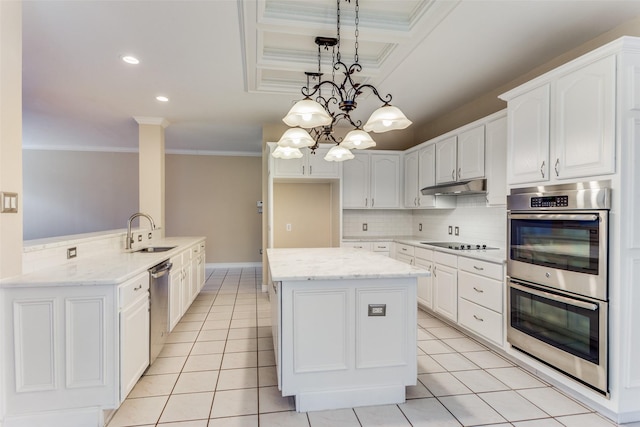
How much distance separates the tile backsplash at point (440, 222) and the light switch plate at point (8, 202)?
3746 millimetres

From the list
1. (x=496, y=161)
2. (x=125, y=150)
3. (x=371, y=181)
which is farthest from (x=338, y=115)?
(x=125, y=150)

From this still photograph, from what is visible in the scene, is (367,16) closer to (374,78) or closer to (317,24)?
(317,24)

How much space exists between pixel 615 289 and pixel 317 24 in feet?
8.30

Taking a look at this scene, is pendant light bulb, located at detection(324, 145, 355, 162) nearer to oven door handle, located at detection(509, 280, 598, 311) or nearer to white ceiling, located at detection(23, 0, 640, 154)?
white ceiling, located at detection(23, 0, 640, 154)

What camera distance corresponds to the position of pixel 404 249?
4316 mm

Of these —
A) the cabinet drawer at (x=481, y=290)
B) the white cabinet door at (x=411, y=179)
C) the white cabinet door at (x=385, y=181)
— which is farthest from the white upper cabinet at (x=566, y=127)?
the white cabinet door at (x=385, y=181)

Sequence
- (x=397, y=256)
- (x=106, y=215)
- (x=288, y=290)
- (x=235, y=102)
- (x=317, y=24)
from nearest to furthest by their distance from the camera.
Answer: (x=288, y=290) < (x=317, y=24) < (x=235, y=102) < (x=397, y=256) < (x=106, y=215)

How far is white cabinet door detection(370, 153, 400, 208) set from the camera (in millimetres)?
4805

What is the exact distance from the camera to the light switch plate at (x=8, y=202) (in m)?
1.84

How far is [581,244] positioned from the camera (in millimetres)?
2033

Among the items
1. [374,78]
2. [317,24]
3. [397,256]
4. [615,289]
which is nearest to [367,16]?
[317,24]

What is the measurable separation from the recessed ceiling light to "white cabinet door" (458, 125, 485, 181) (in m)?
3.34

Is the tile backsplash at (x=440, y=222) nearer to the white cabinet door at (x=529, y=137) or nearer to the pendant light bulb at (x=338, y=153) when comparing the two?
the white cabinet door at (x=529, y=137)

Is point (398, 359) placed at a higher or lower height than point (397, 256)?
lower
